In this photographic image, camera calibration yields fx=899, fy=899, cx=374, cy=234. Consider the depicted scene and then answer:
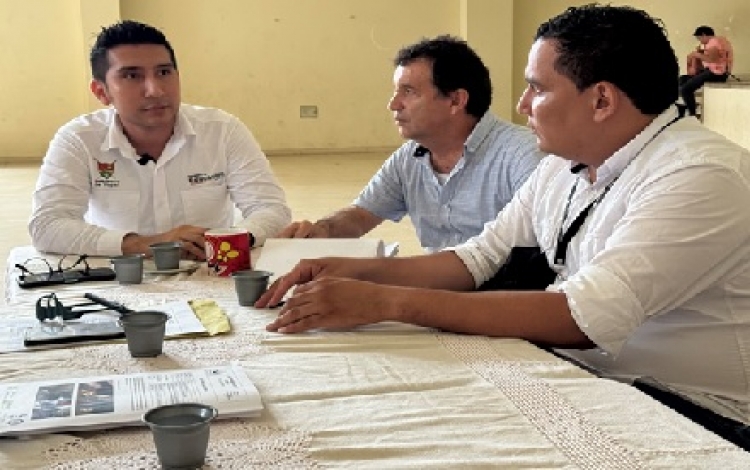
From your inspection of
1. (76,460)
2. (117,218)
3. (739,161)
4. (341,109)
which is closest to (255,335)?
(76,460)

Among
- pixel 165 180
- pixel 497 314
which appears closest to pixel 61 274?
pixel 165 180

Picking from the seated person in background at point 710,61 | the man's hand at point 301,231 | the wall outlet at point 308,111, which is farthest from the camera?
the wall outlet at point 308,111

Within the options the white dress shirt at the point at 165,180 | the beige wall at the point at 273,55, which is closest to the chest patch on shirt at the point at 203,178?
the white dress shirt at the point at 165,180

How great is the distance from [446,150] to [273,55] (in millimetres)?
7956

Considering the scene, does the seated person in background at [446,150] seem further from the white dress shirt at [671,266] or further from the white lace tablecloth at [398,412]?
the white lace tablecloth at [398,412]

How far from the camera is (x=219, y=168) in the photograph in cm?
281

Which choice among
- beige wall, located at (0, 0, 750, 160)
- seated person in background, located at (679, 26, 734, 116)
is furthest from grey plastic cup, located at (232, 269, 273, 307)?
beige wall, located at (0, 0, 750, 160)

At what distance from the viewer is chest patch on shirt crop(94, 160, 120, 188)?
106 inches

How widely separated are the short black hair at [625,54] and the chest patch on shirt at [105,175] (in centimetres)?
153

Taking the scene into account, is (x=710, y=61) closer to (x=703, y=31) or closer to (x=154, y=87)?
(x=703, y=31)

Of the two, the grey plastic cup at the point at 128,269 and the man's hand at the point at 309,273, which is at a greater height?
the man's hand at the point at 309,273

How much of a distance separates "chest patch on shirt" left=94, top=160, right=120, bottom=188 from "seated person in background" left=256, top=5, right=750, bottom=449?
112 centimetres

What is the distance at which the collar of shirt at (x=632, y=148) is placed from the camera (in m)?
1.65

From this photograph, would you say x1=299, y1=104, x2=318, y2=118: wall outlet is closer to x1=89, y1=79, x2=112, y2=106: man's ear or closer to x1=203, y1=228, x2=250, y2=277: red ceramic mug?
x1=89, y1=79, x2=112, y2=106: man's ear
